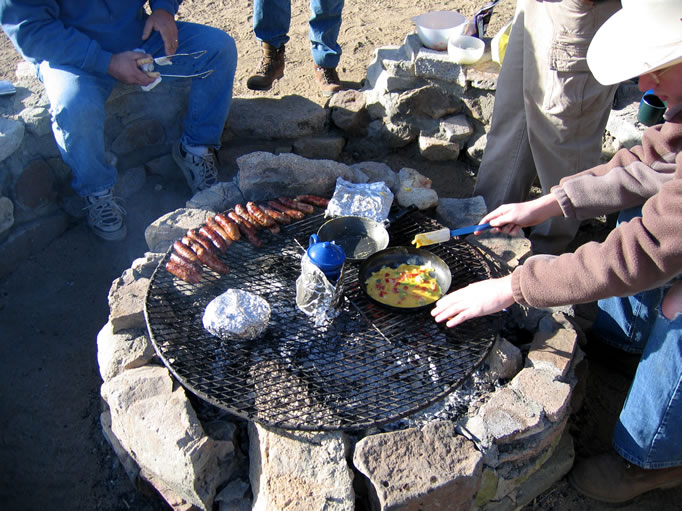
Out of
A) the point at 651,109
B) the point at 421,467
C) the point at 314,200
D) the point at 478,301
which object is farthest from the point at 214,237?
the point at 651,109

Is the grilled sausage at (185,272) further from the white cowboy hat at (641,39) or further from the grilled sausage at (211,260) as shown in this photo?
→ the white cowboy hat at (641,39)

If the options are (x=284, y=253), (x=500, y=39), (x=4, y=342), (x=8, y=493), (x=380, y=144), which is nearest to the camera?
(x=8, y=493)

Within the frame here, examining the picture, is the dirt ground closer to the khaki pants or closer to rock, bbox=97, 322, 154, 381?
rock, bbox=97, 322, 154, 381

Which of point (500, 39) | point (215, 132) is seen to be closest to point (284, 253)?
point (215, 132)

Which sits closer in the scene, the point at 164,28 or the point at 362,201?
the point at 362,201

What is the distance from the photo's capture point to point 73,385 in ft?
12.1

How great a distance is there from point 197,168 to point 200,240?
1.57 meters

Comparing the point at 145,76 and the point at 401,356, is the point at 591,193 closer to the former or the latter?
the point at 401,356

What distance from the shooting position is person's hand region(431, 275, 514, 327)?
2605 mm

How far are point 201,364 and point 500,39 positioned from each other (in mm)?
3560

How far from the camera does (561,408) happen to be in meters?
2.73

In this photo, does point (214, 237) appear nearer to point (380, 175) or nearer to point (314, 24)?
point (380, 175)

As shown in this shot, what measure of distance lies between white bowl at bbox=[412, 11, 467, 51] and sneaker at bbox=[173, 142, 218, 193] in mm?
2155

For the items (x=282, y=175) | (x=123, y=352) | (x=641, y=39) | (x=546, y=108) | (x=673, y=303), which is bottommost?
(x=123, y=352)
